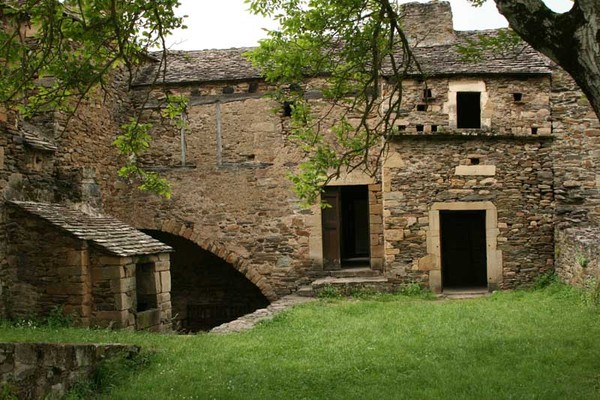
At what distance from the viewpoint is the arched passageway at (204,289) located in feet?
54.1

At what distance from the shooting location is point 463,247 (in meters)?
17.2

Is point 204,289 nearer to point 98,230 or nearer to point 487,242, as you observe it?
point 98,230

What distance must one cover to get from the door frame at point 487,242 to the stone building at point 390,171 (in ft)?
0.09

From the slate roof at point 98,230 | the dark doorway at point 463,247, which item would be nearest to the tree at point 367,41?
the slate roof at point 98,230

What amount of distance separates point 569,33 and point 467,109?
11079 millimetres

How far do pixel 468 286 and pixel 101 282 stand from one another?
28.8 feet

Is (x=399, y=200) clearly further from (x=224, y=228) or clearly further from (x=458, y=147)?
→ (x=224, y=228)

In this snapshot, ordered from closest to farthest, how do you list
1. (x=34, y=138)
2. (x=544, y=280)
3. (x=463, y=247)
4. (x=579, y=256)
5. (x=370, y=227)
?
(x=34, y=138) < (x=579, y=256) < (x=544, y=280) < (x=370, y=227) < (x=463, y=247)

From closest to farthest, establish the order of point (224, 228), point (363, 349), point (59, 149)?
1. point (363, 349)
2. point (59, 149)
3. point (224, 228)

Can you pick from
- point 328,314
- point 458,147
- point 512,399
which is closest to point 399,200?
point 458,147

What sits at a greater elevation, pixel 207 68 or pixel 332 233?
pixel 207 68

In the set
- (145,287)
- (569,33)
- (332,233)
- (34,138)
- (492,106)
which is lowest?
(145,287)

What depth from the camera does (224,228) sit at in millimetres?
15039

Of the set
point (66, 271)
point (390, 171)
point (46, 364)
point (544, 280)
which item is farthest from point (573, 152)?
point (46, 364)
